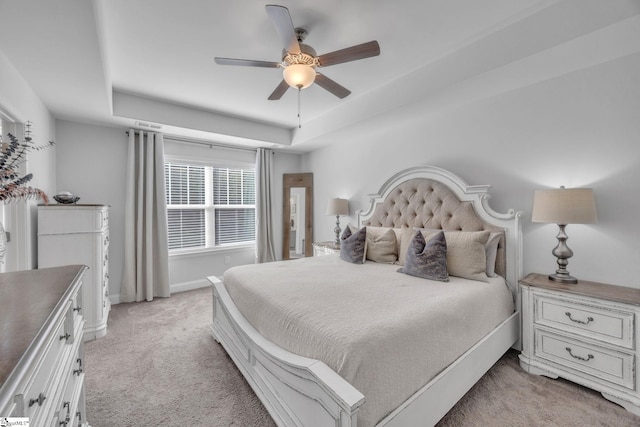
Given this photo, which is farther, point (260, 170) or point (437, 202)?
point (260, 170)

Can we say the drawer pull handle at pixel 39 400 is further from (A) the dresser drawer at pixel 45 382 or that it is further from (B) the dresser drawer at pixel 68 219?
(B) the dresser drawer at pixel 68 219

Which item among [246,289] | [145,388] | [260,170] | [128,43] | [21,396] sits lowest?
[145,388]

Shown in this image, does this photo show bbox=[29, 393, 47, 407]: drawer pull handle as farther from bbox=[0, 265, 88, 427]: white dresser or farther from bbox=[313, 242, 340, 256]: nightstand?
bbox=[313, 242, 340, 256]: nightstand

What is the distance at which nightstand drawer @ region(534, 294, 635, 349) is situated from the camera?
178cm

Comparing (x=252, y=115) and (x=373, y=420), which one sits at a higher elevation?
(x=252, y=115)

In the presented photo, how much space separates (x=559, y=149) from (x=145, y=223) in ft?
15.5

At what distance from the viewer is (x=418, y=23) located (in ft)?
6.48

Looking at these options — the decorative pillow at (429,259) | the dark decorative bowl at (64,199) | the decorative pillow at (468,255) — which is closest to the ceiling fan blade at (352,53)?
the decorative pillow at (429,259)

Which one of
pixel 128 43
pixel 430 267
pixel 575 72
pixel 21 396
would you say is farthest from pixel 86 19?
pixel 575 72

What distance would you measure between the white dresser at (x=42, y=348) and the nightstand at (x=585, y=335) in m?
2.80

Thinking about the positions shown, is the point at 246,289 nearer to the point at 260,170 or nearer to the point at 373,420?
the point at 373,420

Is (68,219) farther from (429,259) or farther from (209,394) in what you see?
(429,259)

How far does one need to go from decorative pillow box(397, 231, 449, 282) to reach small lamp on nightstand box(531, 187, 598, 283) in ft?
2.43

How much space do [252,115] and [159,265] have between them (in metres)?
2.51
